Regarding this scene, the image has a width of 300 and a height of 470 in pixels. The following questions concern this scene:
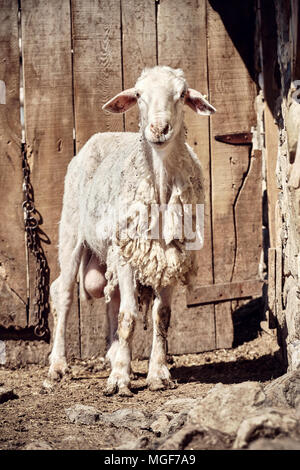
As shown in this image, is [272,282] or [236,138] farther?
[236,138]

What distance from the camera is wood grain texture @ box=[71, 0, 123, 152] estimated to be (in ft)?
19.9

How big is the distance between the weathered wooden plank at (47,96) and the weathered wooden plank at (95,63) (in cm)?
7

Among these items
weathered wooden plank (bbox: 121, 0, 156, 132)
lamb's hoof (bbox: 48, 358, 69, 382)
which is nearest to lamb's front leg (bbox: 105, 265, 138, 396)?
lamb's hoof (bbox: 48, 358, 69, 382)

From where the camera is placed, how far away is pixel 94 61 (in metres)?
6.09

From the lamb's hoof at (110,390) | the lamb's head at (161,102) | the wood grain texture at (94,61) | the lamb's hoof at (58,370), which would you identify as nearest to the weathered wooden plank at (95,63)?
the wood grain texture at (94,61)

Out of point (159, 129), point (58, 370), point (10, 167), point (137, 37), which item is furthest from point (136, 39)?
point (58, 370)

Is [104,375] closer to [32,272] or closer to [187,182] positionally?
[32,272]

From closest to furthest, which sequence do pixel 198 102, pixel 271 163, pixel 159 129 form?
pixel 159 129 < pixel 198 102 < pixel 271 163

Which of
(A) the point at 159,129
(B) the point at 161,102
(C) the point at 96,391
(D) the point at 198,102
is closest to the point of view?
(A) the point at 159,129

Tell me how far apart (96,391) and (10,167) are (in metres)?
2.08

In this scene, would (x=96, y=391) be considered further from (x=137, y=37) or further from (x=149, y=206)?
(x=137, y=37)

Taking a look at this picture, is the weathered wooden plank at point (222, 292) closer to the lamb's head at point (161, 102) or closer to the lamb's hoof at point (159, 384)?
the lamb's hoof at point (159, 384)

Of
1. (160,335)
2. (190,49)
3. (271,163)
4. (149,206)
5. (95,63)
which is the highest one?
(190,49)

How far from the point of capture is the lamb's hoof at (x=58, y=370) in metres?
5.41
